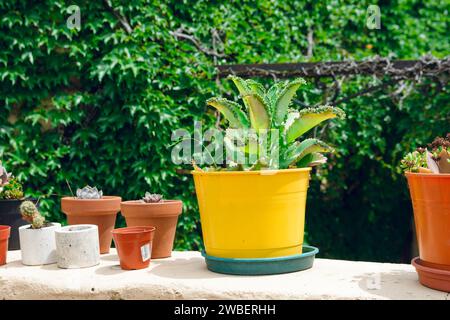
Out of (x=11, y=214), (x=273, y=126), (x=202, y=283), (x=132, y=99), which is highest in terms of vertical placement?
(x=132, y=99)

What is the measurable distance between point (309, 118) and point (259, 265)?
1.54 ft

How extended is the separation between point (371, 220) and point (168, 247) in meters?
2.76

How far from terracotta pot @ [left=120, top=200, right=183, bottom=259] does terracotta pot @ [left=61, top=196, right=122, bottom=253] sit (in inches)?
3.8

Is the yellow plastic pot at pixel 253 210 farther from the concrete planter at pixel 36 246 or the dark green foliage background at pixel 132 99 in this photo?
the dark green foliage background at pixel 132 99

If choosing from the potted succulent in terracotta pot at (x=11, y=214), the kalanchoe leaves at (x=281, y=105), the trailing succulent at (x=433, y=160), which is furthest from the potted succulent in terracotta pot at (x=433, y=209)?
the potted succulent in terracotta pot at (x=11, y=214)

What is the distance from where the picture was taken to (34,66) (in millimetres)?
3275

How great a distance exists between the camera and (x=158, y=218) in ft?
6.15

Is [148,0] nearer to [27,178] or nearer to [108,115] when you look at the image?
[108,115]

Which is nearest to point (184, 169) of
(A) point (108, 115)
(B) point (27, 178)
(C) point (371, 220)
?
(A) point (108, 115)

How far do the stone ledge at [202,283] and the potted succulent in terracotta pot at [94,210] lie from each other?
0.75 feet

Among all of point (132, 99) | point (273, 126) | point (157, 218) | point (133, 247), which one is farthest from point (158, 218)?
point (132, 99)

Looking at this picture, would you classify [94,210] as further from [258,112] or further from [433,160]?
[433,160]

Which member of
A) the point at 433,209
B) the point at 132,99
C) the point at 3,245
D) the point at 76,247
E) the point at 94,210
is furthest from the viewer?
the point at 132,99

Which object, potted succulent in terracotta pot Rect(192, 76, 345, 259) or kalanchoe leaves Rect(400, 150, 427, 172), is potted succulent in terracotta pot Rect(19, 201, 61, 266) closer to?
potted succulent in terracotta pot Rect(192, 76, 345, 259)
